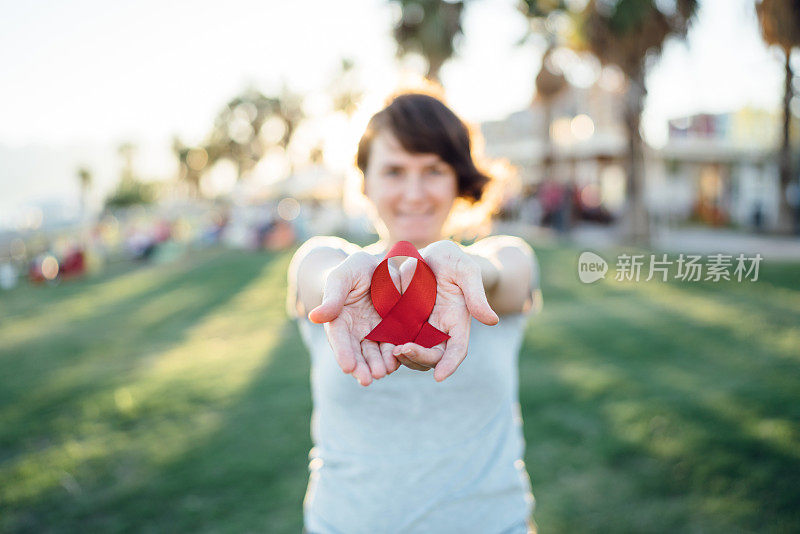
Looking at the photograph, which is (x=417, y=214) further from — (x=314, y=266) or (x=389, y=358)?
(x=389, y=358)

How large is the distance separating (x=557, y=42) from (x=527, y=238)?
250 inches

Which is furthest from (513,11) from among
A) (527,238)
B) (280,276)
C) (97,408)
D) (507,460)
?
(507,460)

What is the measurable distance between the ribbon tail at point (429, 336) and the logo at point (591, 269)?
8.97m

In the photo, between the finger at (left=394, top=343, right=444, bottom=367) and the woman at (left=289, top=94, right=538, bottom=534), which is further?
the woman at (left=289, top=94, right=538, bottom=534)

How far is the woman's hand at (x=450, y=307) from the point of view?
3.14 feet

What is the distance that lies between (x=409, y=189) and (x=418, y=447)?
2.26 ft

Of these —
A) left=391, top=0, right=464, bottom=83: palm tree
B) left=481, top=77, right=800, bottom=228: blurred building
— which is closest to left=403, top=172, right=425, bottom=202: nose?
left=391, top=0, right=464, bottom=83: palm tree

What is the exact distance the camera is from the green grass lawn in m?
3.15

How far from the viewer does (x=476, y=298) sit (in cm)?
98

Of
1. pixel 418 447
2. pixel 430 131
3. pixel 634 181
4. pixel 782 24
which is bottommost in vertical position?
pixel 634 181

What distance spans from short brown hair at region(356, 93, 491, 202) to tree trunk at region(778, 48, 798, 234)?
46.8 ft

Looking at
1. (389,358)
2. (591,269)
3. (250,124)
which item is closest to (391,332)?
Result: (389,358)

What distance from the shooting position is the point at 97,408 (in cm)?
475

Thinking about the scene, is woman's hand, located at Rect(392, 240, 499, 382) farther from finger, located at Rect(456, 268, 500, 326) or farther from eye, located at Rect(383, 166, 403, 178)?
eye, located at Rect(383, 166, 403, 178)
